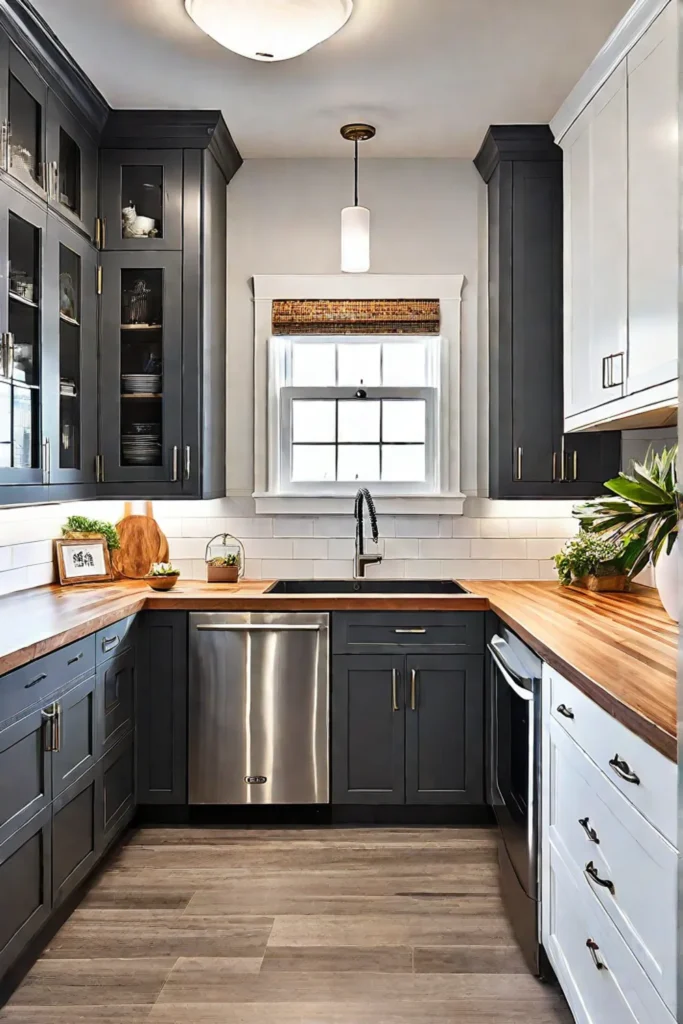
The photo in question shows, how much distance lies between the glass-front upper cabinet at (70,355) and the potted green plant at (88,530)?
0.86 ft

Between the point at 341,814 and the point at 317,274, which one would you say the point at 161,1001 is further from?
the point at 317,274

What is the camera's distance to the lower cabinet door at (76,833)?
2484 millimetres

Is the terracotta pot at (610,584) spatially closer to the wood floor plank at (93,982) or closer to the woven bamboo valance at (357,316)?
the woven bamboo valance at (357,316)

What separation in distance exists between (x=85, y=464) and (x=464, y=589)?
1685mm

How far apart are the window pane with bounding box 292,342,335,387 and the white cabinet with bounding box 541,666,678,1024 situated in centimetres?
213

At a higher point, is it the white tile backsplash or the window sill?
the window sill

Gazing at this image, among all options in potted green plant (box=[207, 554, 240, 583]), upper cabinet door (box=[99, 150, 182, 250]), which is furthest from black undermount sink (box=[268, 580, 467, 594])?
upper cabinet door (box=[99, 150, 182, 250])

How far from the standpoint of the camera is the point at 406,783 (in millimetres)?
3416

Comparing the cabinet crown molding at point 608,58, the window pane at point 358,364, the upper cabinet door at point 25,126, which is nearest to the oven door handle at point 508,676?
the window pane at point 358,364

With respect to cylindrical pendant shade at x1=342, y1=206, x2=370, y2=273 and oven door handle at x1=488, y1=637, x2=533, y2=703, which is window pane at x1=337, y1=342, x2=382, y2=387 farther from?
oven door handle at x1=488, y1=637, x2=533, y2=703

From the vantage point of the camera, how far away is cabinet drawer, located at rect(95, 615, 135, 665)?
2.88m

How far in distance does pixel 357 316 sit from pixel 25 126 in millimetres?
1655

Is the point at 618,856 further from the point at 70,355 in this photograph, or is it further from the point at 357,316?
the point at 357,316

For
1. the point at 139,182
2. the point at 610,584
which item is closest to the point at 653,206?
the point at 610,584
